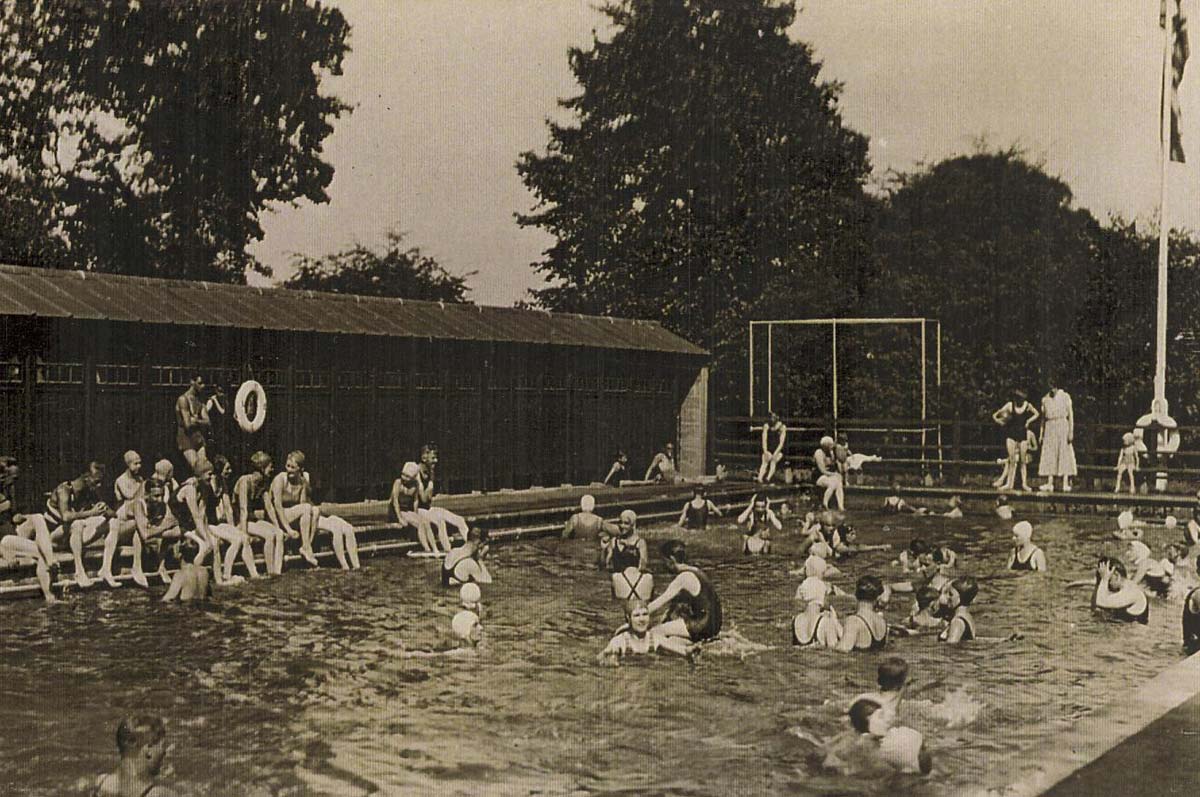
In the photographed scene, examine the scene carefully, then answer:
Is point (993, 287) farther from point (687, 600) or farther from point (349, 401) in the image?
point (687, 600)

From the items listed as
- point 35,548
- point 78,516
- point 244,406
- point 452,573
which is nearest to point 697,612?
point 452,573

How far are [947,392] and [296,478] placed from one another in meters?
22.7

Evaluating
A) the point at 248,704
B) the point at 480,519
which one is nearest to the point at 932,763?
the point at 248,704

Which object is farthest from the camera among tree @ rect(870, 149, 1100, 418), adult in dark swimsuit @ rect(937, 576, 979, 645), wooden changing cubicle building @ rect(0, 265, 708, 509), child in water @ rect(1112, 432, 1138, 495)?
tree @ rect(870, 149, 1100, 418)

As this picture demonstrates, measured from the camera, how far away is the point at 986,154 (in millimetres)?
44906

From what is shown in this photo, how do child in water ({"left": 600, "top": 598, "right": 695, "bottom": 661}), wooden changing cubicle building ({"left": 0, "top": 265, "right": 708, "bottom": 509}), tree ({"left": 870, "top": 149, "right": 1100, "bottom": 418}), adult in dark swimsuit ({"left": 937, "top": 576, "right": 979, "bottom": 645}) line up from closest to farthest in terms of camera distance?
child in water ({"left": 600, "top": 598, "right": 695, "bottom": 661})
adult in dark swimsuit ({"left": 937, "top": 576, "right": 979, "bottom": 645})
wooden changing cubicle building ({"left": 0, "top": 265, "right": 708, "bottom": 509})
tree ({"left": 870, "top": 149, "right": 1100, "bottom": 418})

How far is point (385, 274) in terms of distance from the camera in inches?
1892

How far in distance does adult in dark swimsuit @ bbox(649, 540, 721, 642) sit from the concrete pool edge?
12.6 ft

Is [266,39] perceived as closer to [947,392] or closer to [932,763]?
[947,392]

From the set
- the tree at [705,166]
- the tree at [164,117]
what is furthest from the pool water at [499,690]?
the tree at [705,166]

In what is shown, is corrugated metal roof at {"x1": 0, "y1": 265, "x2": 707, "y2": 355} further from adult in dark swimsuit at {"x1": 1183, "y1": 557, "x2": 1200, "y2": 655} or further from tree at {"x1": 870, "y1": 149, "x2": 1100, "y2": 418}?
adult in dark swimsuit at {"x1": 1183, "y1": 557, "x2": 1200, "y2": 655}

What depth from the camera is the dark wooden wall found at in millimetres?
17062

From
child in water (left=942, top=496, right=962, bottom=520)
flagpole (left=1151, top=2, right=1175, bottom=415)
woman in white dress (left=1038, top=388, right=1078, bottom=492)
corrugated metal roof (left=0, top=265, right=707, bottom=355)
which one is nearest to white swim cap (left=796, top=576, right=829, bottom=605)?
corrugated metal roof (left=0, top=265, right=707, bottom=355)

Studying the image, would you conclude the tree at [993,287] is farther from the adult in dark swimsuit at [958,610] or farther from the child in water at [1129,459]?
the adult in dark swimsuit at [958,610]
